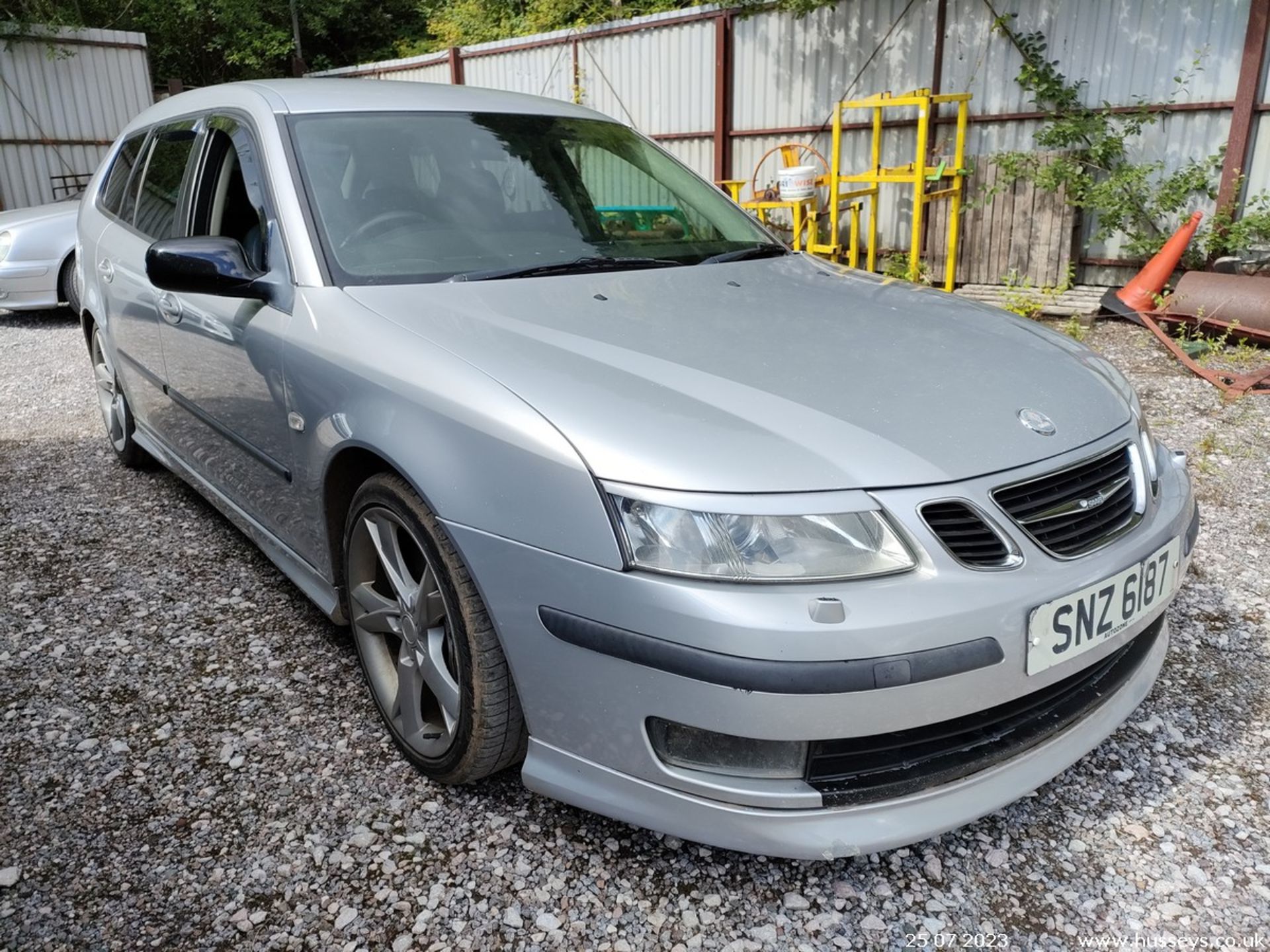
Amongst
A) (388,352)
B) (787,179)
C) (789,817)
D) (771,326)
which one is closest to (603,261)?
(771,326)

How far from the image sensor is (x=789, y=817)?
1.62 metres

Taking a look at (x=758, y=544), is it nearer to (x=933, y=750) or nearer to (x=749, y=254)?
(x=933, y=750)

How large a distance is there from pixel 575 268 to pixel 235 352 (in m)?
0.95

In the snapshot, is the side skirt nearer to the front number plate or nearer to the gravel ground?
the gravel ground

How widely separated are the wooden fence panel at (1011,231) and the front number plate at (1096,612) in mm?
6225

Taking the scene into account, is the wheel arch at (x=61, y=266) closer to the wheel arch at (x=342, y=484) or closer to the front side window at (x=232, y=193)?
the front side window at (x=232, y=193)

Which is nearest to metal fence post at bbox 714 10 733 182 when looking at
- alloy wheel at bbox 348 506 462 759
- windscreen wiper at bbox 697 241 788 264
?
windscreen wiper at bbox 697 241 788 264

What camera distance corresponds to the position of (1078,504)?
5.91ft

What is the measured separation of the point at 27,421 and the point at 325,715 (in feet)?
13.1

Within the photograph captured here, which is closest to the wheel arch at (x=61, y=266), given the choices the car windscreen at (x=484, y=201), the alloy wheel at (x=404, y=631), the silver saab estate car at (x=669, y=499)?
the silver saab estate car at (x=669, y=499)

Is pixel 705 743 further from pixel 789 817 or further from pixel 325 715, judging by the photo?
pixel 325 715

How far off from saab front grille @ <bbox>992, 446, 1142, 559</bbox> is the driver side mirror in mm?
1812

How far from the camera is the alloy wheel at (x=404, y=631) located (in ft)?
6.61

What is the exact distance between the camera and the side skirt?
2463 millimetres
